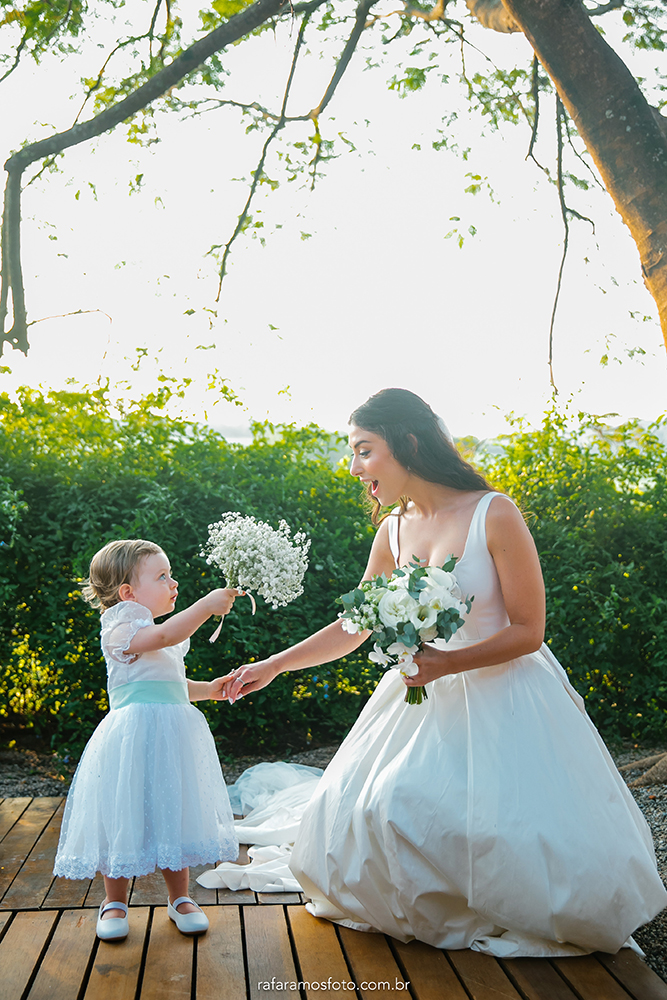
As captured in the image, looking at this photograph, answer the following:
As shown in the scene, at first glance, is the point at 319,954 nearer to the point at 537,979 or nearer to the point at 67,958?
the point at 537,979

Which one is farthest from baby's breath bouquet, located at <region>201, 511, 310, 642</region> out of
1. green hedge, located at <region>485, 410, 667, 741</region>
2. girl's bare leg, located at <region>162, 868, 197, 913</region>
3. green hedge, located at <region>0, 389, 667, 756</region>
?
green hedge, located at <region>485, 410, 667, 741</region>

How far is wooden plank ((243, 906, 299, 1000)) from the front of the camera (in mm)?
2240

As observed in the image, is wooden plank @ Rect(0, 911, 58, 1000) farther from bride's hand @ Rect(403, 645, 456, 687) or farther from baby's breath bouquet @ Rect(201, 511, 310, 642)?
bride's hand @ Rect(403, 645, 456, 687)

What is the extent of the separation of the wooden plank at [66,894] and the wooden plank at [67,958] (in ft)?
0.23

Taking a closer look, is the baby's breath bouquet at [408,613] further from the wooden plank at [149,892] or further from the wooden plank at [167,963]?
the wooden plank at [149,892]

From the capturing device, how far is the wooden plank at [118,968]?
2162 millimetres

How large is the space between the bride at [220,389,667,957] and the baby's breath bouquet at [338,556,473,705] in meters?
0.08

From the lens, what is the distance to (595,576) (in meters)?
5.04

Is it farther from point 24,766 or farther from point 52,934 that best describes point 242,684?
point 24,766

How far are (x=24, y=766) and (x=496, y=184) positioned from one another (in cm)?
556

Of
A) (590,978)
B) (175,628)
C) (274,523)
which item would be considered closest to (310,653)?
(175,628)

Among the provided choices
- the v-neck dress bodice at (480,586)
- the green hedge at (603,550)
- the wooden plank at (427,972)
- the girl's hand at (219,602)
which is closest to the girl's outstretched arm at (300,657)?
the girl's hand at (219,602)

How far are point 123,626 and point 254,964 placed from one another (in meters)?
1.21

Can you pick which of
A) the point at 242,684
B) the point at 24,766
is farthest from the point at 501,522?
the point at 24,766
